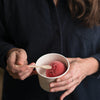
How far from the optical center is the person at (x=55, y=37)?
2.09 ft

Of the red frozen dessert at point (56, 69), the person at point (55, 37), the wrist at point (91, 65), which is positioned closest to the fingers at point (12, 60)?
the person at point (55, 37)

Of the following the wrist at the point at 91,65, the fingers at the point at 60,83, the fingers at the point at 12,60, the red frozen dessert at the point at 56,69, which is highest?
the fingers at the point at 12,60

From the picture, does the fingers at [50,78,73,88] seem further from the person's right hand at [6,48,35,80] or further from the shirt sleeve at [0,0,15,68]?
the shirt sleeve at [0,0,15,68]

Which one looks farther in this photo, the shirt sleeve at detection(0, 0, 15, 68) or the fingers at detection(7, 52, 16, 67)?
the shirt sleeve at detection(0, 0, 15, 68)

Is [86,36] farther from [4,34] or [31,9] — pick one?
[4,34]

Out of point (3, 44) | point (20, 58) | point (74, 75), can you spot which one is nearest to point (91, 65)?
point (74, 75)

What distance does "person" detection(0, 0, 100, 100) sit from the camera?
0.64m

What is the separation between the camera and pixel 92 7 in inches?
24.6

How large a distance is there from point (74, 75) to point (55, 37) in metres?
0.21

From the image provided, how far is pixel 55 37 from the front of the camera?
2.21 ft

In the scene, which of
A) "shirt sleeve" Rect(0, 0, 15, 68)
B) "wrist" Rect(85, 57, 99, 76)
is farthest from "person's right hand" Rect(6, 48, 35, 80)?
"wrist" Rect(85, 57, 99, 76)

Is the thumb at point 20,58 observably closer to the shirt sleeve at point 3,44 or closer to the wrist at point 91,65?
the shirt sleeve at point 3,44

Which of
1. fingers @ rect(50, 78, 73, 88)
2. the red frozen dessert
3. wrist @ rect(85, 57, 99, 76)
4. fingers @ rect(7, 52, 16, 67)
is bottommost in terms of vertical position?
wrist @ rect(85, 57, 99, 76)

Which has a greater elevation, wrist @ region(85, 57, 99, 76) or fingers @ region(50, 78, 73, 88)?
fingers @ region(50, 78, 73, 88)
